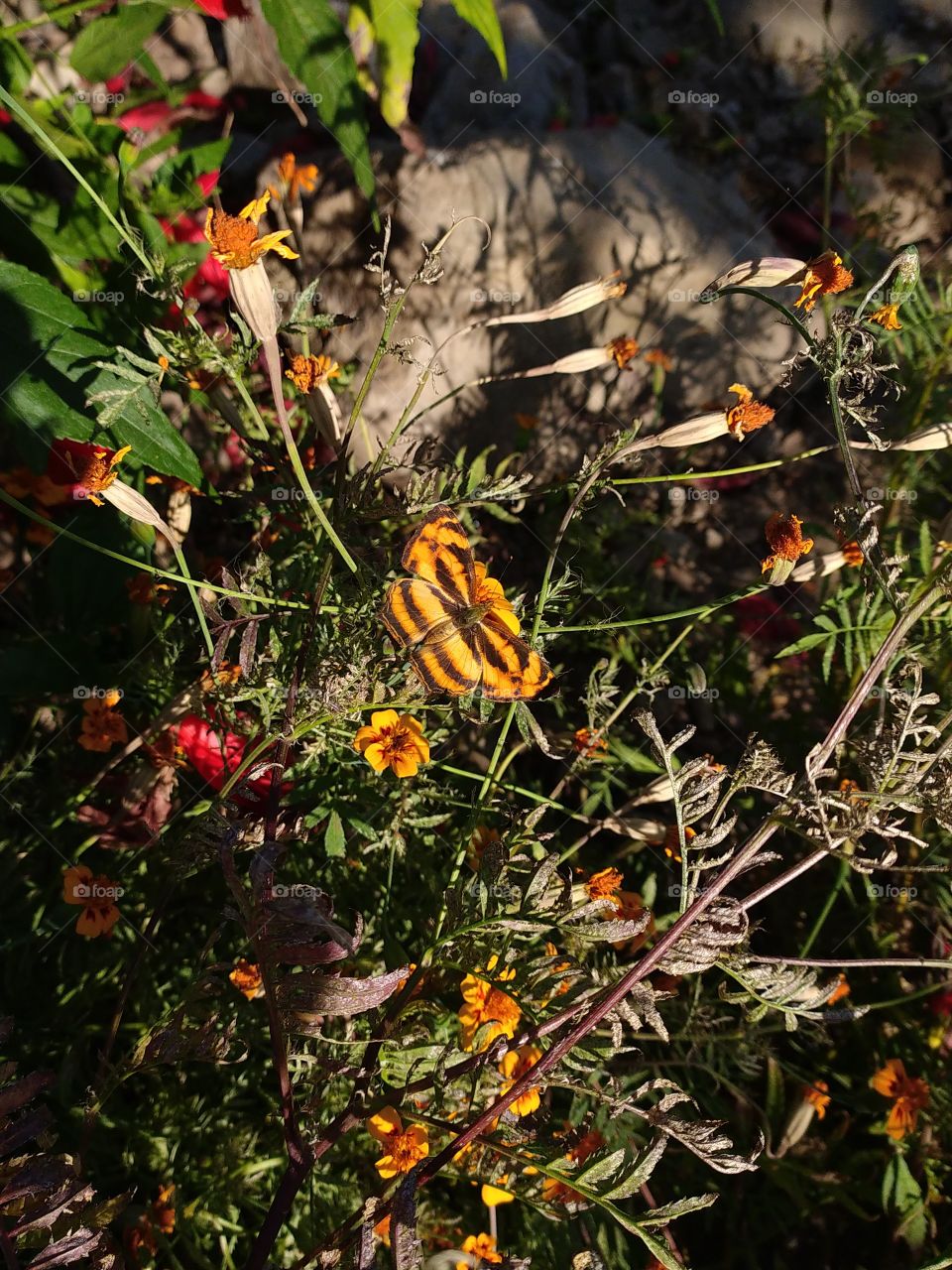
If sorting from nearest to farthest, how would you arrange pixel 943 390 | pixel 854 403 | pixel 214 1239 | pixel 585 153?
1. pixel 854 403
2. pixel 214 1239
3. pixel 943 390
4. pixel 585 153

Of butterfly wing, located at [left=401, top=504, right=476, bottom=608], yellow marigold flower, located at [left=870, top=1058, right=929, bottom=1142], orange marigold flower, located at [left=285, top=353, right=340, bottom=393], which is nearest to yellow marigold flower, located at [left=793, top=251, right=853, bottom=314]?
butterfly wing, located at [left=401, top=504, right=476, bottom=608]

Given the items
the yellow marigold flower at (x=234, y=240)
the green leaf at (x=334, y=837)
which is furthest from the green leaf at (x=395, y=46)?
the green leaf at (x=334, y=837)

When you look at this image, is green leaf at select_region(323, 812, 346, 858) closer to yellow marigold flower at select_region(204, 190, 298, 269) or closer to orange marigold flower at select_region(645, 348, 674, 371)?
yellow marigold flower at select_region(204, 190, 298, 269)

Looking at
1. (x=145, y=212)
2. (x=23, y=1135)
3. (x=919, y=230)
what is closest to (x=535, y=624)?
(x=23, y=1135)

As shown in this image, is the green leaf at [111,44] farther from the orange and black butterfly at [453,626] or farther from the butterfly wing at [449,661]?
the butterfly wing at [449,661]

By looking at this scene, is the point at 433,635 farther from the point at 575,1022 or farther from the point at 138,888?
the point at 138,888
